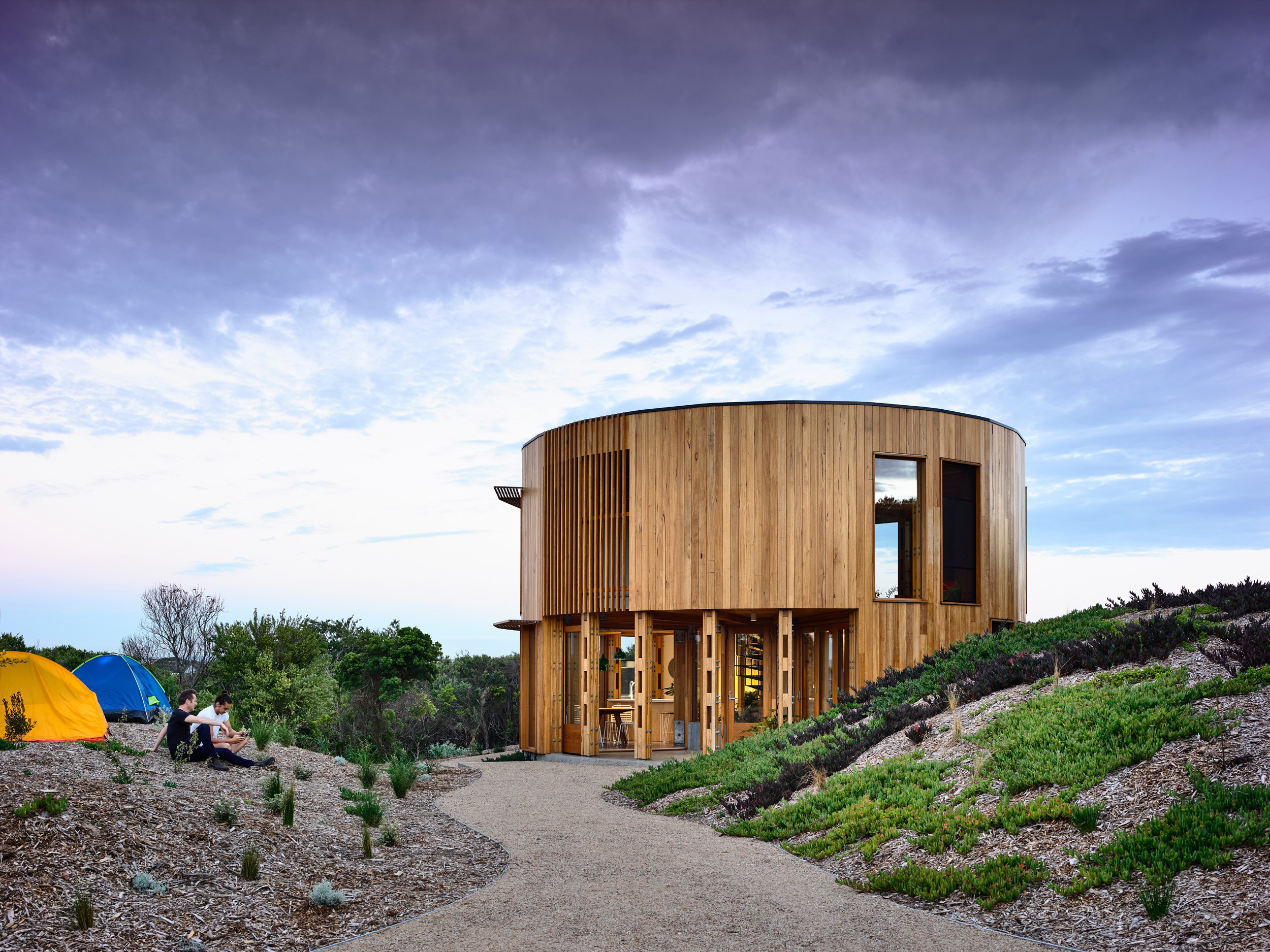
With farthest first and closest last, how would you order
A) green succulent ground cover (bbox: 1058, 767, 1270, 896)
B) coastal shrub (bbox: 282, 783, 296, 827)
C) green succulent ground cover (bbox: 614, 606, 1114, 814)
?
green succulent ground cover (bbox: 614, 606, 1114, 814) < coastal shrub (bbox: 282, 783, 296, 827) < green succulent ground cover (bbox: 1058, 767, 1270, 896)

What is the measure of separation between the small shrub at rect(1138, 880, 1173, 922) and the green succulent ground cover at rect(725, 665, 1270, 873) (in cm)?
128

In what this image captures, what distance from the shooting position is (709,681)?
1712 centimetres

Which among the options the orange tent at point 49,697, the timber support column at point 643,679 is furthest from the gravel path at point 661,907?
the timber support column at point 643,679

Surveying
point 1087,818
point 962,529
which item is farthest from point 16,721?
point 962,529

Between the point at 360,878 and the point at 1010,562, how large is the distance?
52.2 feet

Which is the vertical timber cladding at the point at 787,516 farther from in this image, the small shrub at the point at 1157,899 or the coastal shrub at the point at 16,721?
the small shrub at the point at 1157,899

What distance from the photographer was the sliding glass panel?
20.2m

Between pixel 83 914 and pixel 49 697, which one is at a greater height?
pixel 49 697

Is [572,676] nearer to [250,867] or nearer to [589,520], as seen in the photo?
[589,520]

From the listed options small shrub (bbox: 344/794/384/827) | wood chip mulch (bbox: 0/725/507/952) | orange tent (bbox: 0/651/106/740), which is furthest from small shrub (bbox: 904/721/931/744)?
orange tent (bbox: 0/651/106/740)

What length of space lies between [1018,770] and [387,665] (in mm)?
20840

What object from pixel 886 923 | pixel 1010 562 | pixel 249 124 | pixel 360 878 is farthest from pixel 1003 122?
pixel 360 878

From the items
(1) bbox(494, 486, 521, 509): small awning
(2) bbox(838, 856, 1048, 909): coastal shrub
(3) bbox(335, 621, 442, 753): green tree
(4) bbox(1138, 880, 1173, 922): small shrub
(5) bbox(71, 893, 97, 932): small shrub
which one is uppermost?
(1) bbox(494, 486, 521, 509): small awning

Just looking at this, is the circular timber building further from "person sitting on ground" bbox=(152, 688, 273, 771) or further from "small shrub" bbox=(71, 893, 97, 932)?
"small shrub" bbox=(71, 893, 97, 932)
